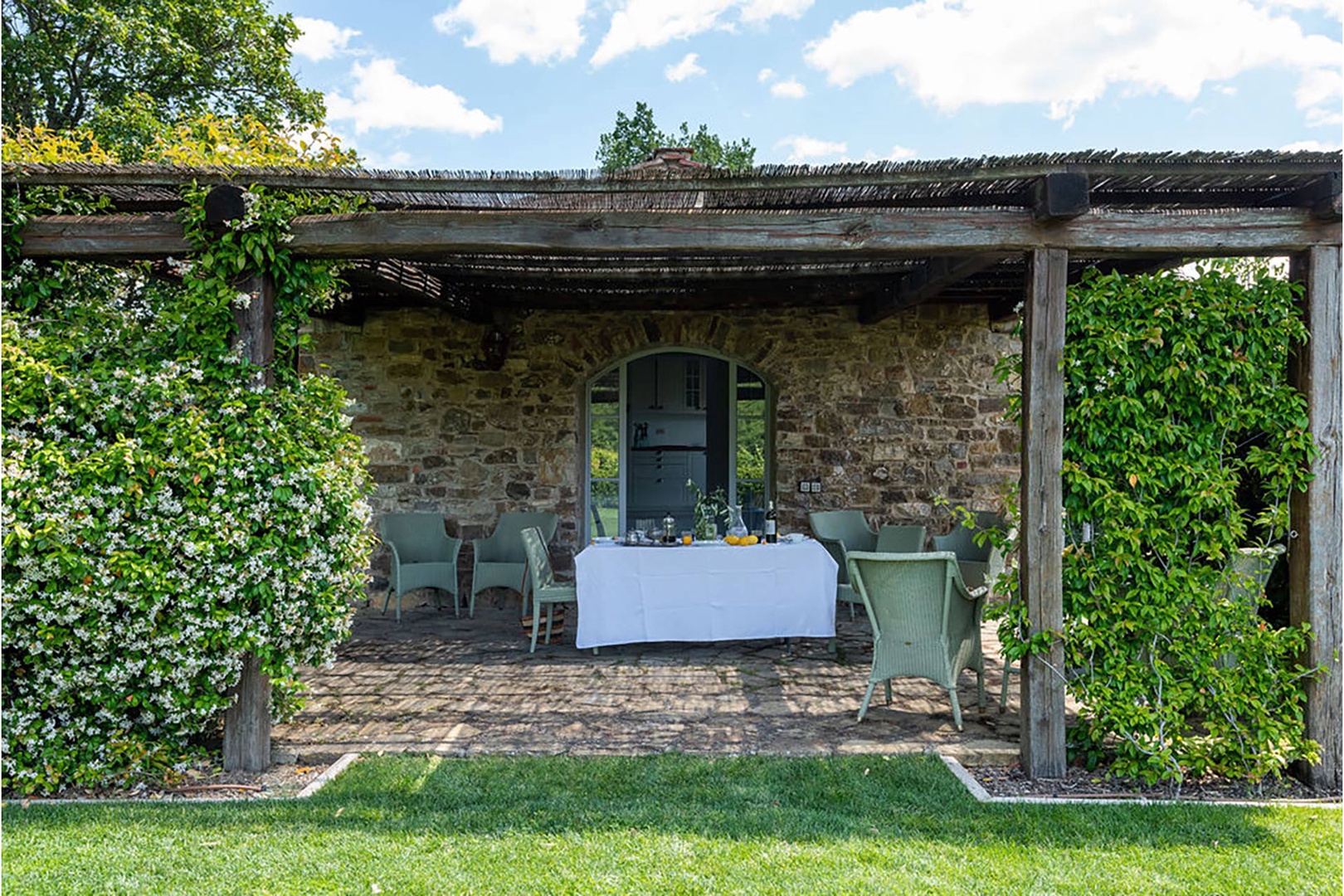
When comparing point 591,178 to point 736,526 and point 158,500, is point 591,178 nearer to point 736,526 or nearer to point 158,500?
point 158,500

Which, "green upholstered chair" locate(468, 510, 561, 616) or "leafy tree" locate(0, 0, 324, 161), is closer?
"green upholstered chair" locate(468, 510, 561, 616)

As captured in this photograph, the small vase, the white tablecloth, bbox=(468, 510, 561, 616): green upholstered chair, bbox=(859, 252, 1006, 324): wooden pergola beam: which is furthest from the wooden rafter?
bbox=(859, 252, 1006, 324): wooden pergola beam

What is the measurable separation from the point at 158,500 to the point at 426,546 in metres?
3.81

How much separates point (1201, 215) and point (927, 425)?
12.6 ft

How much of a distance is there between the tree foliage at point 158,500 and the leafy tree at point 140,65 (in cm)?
728

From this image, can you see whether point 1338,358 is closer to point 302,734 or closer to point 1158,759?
point 1158,759

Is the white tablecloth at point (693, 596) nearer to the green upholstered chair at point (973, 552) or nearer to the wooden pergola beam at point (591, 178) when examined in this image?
the green upholstered chair at point (973, 552)

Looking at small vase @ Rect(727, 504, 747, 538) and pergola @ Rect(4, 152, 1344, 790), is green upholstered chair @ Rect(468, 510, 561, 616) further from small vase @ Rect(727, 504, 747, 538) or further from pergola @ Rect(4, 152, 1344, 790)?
pergola @ Rect(4, 152, 1344, 790)

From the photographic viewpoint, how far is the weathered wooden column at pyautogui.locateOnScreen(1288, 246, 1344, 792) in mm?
3408

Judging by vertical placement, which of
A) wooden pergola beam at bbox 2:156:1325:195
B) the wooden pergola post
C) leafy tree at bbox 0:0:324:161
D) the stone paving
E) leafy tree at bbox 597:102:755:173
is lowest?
the stone paving

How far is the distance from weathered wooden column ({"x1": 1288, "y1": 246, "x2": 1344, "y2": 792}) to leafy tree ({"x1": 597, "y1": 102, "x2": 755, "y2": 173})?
669 inches

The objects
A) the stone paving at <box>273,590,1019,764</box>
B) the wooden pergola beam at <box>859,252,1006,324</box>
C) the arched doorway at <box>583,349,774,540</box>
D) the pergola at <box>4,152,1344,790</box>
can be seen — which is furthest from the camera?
the arched doorway at <box>583,349,774,540</box>

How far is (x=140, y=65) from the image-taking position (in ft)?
36.1

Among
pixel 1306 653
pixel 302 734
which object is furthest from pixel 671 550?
pixel 1306 653
